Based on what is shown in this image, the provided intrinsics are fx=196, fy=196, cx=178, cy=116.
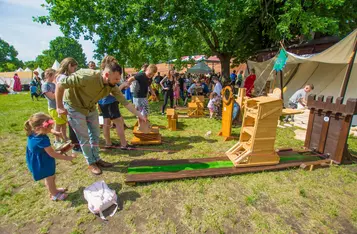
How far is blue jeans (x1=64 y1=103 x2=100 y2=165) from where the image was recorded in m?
3.09

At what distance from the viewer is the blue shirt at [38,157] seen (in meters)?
2.43

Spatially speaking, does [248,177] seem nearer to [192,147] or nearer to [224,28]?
[192,147]

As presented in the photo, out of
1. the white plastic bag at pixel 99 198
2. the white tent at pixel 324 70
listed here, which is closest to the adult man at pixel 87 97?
the white plastic bag at pixel 99 198

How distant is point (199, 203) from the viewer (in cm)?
273

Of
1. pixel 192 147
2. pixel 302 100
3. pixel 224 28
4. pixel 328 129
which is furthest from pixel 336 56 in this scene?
pixel 192 147

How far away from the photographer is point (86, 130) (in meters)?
3.22

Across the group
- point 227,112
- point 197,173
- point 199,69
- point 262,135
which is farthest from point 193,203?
point 199,69

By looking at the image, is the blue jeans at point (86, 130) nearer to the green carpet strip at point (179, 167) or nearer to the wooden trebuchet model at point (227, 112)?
the green carpet strip at point (179, 167)

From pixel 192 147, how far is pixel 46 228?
10.6 ft

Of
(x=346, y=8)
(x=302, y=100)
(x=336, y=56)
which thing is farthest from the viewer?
(x=346, y=8)

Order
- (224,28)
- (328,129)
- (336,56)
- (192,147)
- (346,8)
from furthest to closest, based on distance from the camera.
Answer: (346,8)
(224,28)
(336,56)
(192,147)
(328,129)

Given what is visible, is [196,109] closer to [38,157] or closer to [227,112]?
[227,112]

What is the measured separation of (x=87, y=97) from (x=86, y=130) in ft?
1.85

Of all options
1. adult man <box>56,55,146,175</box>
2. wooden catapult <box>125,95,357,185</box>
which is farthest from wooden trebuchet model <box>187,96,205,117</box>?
adult man <box>56,55,146,175</box>
